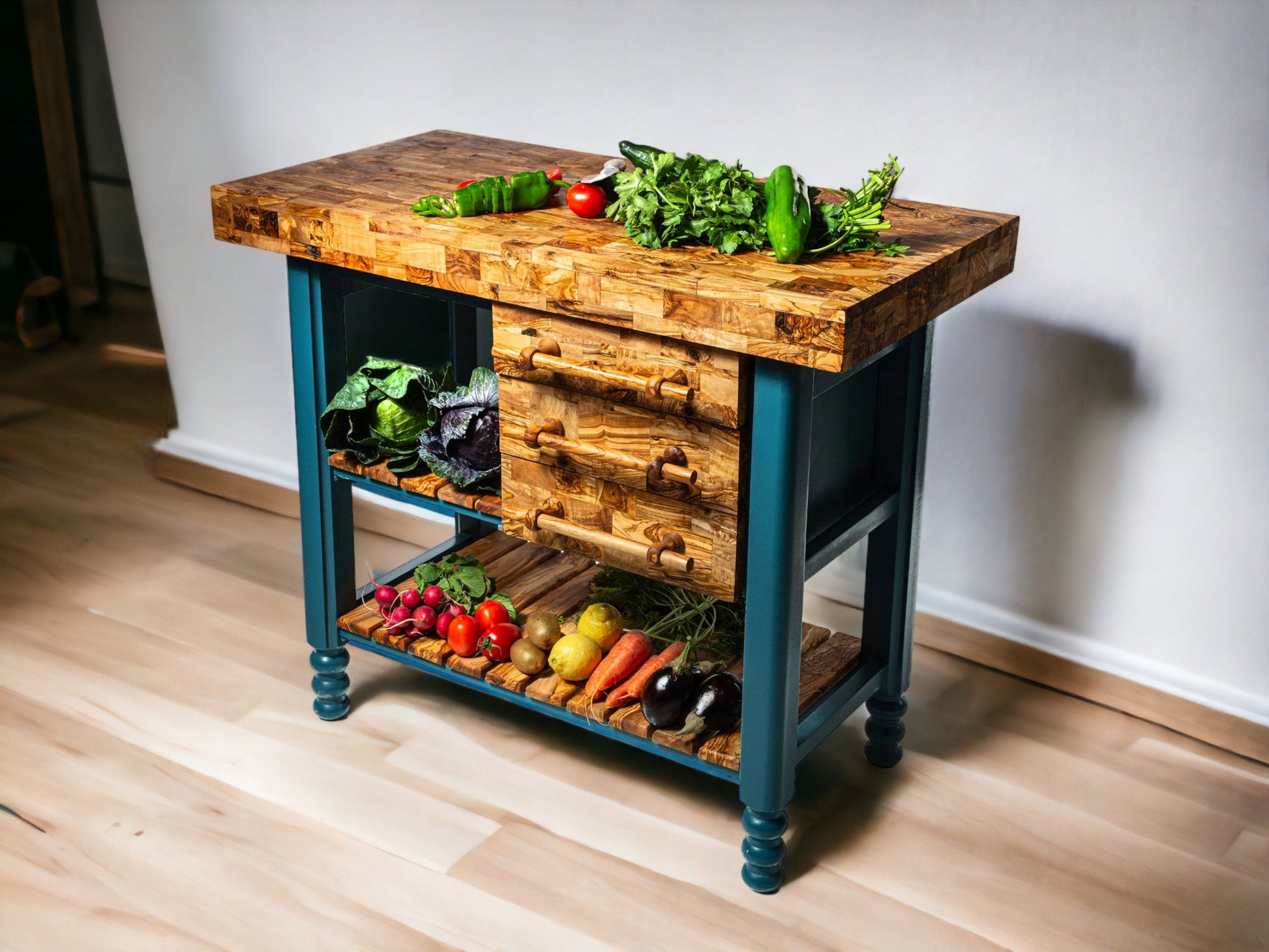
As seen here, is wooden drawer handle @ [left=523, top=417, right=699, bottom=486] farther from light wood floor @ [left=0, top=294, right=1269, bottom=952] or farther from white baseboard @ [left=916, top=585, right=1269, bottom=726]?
white baseboard @ [left=916, top=585, right=1269, bottom=726]

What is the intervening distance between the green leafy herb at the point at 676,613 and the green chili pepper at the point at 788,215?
75cm

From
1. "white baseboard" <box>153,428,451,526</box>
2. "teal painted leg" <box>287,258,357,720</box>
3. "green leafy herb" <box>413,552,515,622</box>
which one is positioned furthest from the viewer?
"white baseboard" <box>153,428,451,526</box>

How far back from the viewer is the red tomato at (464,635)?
2484 mm

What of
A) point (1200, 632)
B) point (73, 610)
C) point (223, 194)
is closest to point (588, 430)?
point (223, 194)

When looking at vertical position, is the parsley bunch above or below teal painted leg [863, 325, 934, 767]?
above

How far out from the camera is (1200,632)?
268 cm

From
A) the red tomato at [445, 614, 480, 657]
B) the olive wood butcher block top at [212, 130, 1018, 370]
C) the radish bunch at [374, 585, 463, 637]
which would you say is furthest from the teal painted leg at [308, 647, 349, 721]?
the olive wood butcher block top at [212, 130, 1018, 370]

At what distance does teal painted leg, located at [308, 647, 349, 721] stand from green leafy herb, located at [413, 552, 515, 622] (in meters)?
0.22

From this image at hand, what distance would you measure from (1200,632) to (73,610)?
243 centimetres

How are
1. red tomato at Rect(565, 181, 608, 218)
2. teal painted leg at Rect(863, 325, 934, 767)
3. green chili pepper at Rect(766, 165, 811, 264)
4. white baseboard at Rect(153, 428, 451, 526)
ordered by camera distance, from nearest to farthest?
green chili pepper at Rect(766, 165, 811, 264), red tomato at Rect(565, 181, 608, 218), teal painted leg at Rect(863, 325, 934, 767), white baseboard at Rect(153, 428, 451, 526)

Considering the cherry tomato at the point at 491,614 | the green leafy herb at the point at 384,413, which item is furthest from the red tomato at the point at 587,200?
the cherry tomato at the point at 491,614

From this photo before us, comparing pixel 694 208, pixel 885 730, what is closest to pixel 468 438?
pixel 694 208

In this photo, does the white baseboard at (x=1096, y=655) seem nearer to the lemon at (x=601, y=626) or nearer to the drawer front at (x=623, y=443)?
the lemon at (x=601, y=626)

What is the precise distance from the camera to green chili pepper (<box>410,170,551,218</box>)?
2.18 m
